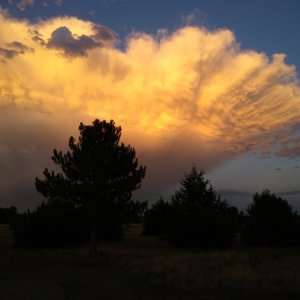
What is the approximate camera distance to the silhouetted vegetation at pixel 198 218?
40.8 m

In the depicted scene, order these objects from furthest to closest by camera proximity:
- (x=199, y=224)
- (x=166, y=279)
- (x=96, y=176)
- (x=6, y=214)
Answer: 1. (x=6, y=214)
2. (x=199, y=224)
3. (x=96, y=176)
4. (x=166, y=279)

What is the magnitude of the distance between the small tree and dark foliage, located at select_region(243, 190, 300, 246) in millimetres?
16243

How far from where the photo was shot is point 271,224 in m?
43.0

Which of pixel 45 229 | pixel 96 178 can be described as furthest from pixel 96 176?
pixel 45 229

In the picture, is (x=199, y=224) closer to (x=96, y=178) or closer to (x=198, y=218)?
(x=198, y=218)

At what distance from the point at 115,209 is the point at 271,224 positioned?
17.9m

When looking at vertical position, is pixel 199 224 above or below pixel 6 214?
below

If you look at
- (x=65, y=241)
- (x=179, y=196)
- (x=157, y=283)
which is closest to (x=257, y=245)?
(x=179, y=196)

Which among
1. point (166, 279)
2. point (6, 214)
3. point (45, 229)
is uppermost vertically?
point (6, 214)

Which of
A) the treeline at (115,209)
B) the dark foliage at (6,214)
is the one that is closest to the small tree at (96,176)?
the treeline at (115,209)

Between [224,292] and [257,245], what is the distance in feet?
101

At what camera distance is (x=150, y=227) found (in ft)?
218

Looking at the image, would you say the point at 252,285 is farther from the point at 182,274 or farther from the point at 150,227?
the point at 150,227

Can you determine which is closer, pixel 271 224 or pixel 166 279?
pixel 166 279
